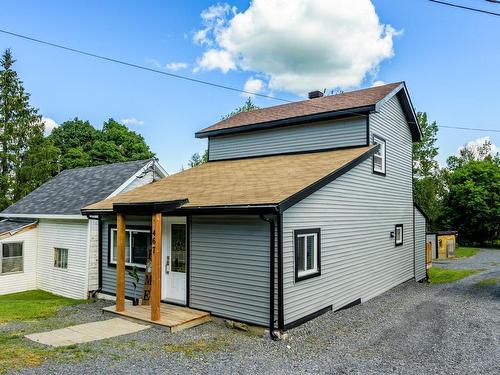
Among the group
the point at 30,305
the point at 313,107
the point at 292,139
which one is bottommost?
the point at 30,305

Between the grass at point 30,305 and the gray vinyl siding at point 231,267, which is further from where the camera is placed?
the grass at point 30,305

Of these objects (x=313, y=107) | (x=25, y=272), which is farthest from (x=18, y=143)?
(x=313, y=107)

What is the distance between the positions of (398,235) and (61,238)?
39.9 feet

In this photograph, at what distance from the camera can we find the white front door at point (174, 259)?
944cm

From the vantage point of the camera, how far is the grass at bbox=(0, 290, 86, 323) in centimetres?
951

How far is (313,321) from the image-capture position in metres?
8.48

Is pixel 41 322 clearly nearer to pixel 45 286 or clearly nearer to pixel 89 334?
pixel 89 334

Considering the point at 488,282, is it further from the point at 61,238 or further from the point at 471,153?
the point at 471,153

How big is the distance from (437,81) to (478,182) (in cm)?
2314

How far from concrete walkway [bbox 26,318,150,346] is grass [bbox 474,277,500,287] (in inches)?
503

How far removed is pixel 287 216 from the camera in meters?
7.84

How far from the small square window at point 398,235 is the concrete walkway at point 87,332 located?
368 inches

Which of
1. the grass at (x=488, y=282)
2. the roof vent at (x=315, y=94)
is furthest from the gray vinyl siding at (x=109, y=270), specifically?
the grass at (x=488, y=282)

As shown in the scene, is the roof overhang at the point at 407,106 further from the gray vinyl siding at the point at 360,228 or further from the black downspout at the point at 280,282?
the black downspout at the point at 280,282
